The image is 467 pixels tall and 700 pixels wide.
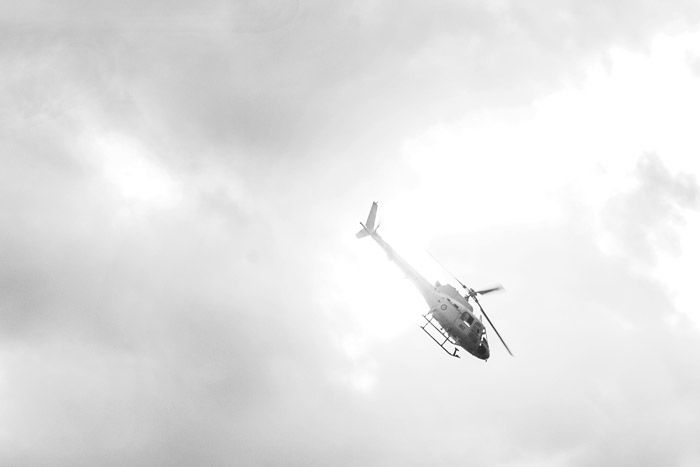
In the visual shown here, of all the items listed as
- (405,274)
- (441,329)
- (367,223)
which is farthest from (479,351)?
(367,223)

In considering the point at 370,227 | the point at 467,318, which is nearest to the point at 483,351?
the point at 467,318

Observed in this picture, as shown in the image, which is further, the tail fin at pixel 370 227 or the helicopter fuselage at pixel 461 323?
the tail fin at pixel 370 227

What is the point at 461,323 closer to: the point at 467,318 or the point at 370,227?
the point at 467,318

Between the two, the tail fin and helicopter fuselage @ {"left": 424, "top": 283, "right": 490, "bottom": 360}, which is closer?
helicopter fuselage @ {"left": 424, "top": 283, "right": 490, "bottom": 360}

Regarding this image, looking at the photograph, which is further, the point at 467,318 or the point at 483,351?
the point at 483,351

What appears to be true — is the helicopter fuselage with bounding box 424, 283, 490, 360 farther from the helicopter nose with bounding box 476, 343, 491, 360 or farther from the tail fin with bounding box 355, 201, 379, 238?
the tail fin with bounding box 355, 201, 379, 238

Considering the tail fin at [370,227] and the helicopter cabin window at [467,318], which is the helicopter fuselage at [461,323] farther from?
the tail fin at [370,227]

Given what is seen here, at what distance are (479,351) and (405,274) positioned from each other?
57.0 feet

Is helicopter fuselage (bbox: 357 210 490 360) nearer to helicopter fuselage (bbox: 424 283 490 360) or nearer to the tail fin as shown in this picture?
helicopter fuselage (bbox: 424 283 490 360)

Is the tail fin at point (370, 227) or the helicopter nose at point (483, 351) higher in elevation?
the tail fin at point (370, 227)

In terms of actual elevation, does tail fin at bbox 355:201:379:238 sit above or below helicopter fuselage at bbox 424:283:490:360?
above

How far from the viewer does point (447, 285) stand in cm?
9100

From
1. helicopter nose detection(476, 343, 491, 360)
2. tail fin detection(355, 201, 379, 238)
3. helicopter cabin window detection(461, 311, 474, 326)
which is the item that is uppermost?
tail fin detection(355, 201, 379, 238)

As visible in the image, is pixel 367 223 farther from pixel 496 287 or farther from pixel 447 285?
pixel 496 287
